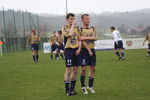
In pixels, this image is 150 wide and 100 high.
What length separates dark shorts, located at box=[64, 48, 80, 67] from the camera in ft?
27.8

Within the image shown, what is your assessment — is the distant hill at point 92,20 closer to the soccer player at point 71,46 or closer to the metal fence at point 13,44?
the metal fence at point 13,44

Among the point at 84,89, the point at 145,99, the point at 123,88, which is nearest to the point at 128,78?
the point at 123,88

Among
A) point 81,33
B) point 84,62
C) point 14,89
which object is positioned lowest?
point 14,89

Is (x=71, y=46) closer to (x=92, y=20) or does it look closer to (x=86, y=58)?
(x=86, y=58)

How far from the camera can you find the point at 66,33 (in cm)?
846

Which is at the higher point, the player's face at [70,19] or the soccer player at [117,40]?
the player's face at [70,19]

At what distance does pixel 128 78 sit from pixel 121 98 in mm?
3639

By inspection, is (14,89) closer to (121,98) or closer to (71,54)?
(71,54)

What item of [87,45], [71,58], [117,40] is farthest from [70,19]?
[117,40]

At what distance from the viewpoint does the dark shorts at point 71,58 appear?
8.46 meters

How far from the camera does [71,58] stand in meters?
8.46

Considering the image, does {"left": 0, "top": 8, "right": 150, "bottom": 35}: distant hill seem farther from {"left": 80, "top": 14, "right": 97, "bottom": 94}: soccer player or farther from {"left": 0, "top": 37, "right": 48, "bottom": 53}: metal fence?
{"left": 80, "top": 14, "right": 97, "bottom": 94}: soccer player

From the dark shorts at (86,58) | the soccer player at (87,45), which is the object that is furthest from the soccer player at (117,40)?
the dark shorts at (86,58)

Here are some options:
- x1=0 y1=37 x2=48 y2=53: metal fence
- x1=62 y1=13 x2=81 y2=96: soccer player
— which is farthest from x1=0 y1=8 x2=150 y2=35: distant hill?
x1=62 y1=13 x2=81 y2=96: soccer player
